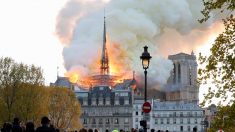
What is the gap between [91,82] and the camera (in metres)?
196

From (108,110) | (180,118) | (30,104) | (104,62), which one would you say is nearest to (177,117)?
(180,118)

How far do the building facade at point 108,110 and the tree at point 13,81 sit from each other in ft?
267

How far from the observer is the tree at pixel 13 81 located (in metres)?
83.1

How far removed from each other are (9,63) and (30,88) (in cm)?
455

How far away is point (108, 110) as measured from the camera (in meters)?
170

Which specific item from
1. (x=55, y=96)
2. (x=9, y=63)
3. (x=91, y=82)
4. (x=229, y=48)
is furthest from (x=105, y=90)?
(x=229, y=48)

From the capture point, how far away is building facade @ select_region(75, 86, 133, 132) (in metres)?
169

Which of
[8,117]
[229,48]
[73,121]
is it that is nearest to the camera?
[229,48]

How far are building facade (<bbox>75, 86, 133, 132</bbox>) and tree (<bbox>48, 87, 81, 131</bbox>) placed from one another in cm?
5158

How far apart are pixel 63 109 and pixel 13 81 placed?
31.1 metres

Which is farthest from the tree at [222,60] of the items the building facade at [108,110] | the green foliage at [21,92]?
the building facade at [108,110]

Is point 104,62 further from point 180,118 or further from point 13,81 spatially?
point 13,81

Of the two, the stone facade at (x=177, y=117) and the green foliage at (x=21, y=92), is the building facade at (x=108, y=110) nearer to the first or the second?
the stone facade at (x=177, y=117)

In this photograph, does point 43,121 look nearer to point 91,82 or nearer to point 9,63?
point 9,63
